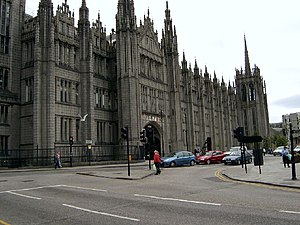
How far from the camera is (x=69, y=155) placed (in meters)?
38.3

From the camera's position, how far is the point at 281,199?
11.0 meters

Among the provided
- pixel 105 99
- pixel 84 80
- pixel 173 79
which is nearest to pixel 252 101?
pixel 173 79

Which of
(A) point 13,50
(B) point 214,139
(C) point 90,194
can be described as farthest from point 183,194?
(B) point 214,139

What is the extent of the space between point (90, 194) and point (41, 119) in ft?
83.2

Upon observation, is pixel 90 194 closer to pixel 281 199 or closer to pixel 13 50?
pixel 281 199

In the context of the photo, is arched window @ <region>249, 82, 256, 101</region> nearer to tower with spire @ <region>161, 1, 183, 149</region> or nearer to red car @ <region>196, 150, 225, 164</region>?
tower with spire @ <region>161, 1, 183, 149</region>

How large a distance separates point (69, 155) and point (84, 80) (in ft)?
31.7

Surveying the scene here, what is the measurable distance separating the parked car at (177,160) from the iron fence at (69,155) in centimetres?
951

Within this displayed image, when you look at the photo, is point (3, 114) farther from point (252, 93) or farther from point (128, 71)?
point (252, 93)

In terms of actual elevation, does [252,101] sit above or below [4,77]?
above

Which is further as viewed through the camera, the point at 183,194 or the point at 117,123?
the point at 117,123

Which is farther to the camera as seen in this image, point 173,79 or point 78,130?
point 173,79

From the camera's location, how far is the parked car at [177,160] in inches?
1238

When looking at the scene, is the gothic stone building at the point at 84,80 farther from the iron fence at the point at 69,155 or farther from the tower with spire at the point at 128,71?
the iron fence at the point at 69,155
